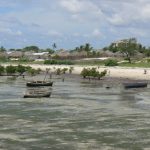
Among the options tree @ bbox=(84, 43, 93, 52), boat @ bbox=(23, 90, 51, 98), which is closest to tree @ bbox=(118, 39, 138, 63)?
tree @ bbox=(84, 43, 93, 52)

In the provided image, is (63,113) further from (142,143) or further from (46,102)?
(142,143)

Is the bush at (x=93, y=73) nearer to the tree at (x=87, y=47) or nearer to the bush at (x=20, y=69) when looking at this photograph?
the bush at (x=20, y=69)

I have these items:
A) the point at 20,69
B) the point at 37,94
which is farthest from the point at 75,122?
the point at 20,69

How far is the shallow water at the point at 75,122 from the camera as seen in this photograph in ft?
97.1

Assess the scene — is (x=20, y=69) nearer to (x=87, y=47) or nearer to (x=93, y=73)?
(x=93, y=73)

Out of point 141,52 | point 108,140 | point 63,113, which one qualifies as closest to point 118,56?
point 141,52

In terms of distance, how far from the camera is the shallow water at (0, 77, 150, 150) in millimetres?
29609

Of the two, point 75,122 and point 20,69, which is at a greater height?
point 20,69


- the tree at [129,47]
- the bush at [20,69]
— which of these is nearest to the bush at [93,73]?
the bush at [20,69]

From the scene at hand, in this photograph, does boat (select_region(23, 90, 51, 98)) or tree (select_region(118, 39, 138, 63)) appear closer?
boat (select_region(23, 90, 51, 98))

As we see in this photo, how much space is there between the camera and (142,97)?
59.1 meters

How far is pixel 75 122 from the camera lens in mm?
38062

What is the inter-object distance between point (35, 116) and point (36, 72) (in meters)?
67.4

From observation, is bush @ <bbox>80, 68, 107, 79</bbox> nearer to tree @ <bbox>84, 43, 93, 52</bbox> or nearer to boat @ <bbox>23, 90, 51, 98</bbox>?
boat @ <bbox>23, 90, 51, 98</bbox>
